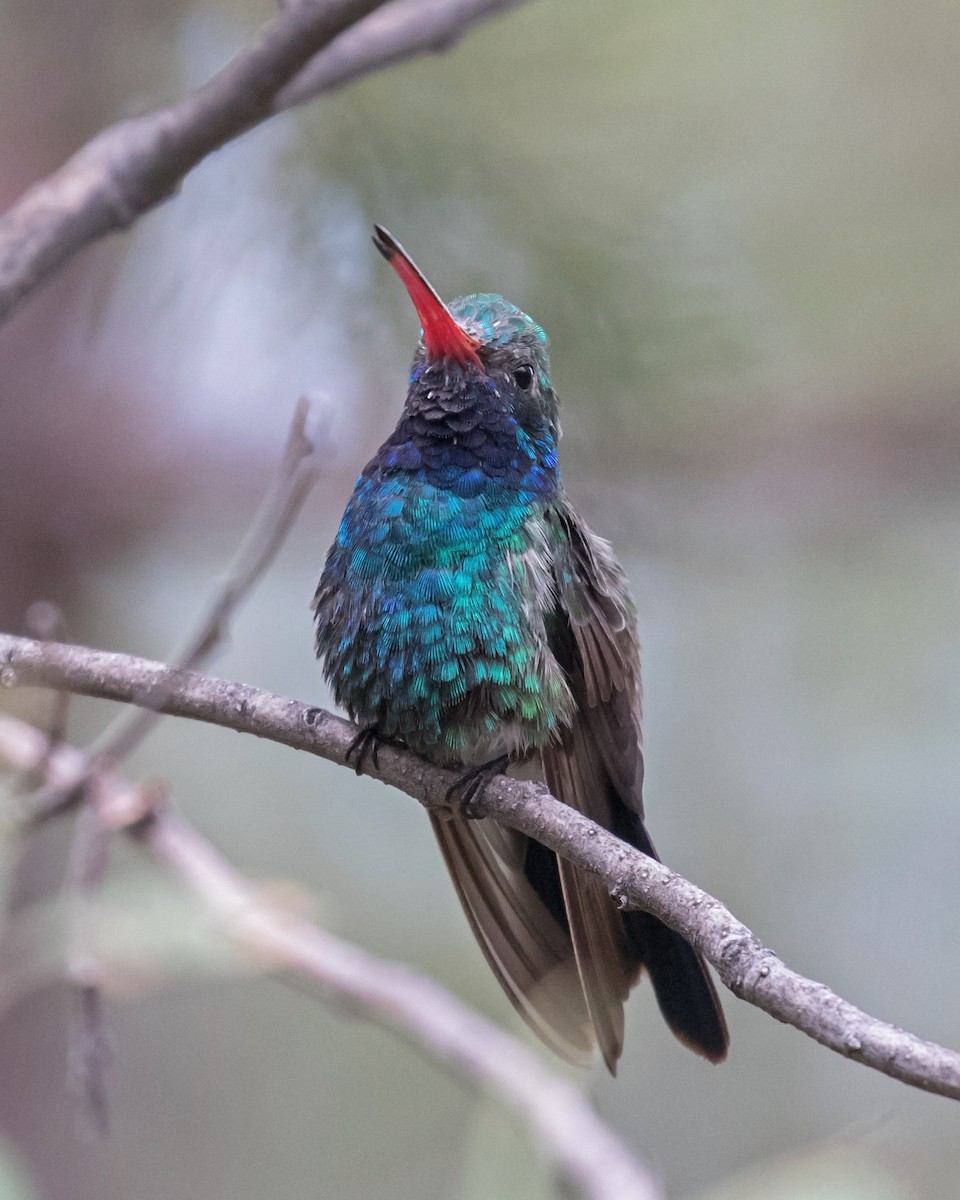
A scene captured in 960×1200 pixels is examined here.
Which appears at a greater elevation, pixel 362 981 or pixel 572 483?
pixel 572 483

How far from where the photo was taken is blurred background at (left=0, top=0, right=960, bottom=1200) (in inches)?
117

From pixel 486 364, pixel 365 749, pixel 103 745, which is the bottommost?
pixel 103 745

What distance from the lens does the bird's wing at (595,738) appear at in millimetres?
2053

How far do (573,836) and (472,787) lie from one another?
1.37 ft

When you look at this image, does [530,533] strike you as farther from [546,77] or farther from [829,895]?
[829,895]

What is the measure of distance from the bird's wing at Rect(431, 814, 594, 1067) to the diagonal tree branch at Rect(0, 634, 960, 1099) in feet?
0.87

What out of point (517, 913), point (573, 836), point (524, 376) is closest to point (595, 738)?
point (517, 913)

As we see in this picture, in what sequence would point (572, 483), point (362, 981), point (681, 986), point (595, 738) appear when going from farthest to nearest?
1. point (572, 483)
2. point (362, 981)
3. point (595, 738)
4. point (681, 986)

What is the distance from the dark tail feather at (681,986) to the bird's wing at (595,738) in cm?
3

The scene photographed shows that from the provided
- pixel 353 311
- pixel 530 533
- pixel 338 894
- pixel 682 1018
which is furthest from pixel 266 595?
pixel 682 1018

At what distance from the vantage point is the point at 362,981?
7.54ft

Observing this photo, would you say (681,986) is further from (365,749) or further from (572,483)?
(572,483)

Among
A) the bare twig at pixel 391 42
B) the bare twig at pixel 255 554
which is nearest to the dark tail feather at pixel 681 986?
the bare twig at pixel 255 554

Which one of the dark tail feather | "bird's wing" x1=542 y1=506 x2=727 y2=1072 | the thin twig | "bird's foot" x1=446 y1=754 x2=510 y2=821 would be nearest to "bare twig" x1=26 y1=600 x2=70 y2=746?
the thin twig
